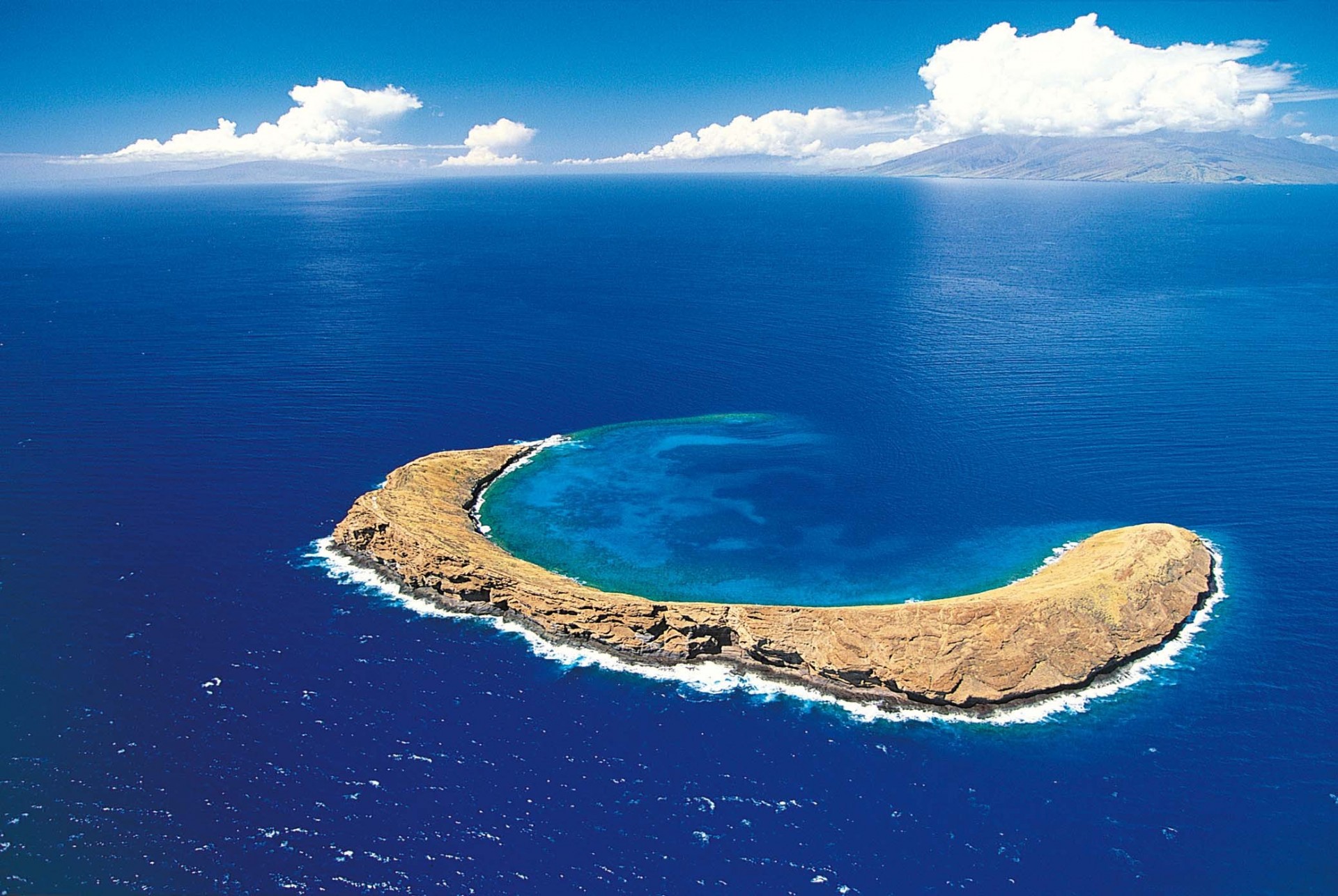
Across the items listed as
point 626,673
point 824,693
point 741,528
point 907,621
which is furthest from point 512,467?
point 907,621

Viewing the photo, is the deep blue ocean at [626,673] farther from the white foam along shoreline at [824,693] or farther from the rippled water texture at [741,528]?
the white foam along shoreline at [824,693]

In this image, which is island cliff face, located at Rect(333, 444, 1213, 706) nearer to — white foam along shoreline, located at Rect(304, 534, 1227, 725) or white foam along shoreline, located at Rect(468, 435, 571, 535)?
white foam along shoreline, located at Rect(304, 534, 1227, 725)

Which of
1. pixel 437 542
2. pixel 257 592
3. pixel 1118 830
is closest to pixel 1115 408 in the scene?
pixel 1118 830

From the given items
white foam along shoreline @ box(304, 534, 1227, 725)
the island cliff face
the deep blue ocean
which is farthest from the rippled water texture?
white foam along shoreline @ box(304, 534, 1227, 725)

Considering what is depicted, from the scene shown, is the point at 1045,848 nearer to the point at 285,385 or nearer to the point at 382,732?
the point at 382,732

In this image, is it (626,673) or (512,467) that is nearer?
(626,673)

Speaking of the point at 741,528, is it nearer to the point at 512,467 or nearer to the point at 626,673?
the point at 626,673

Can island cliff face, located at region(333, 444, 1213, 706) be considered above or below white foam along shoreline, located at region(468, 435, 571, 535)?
below
